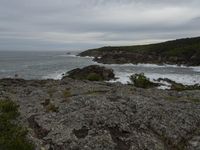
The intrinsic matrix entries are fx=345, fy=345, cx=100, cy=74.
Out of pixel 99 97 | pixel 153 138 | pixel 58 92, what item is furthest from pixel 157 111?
pixel 58 92

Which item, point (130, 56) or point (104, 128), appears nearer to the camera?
point (104, 128)

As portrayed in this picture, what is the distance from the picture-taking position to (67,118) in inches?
632

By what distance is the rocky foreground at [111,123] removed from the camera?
1382 centimetres

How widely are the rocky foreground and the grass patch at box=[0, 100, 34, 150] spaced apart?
15.3 inches

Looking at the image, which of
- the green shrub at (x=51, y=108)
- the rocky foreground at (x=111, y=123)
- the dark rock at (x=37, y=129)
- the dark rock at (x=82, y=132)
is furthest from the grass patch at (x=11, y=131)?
the dark rock at (x=82, y=132)

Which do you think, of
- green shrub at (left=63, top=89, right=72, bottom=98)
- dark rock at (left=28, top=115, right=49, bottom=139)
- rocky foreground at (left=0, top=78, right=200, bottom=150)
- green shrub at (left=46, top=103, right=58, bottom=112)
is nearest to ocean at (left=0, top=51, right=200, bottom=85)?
green shrub at (left=63, top=89, right=72, bottom=98)

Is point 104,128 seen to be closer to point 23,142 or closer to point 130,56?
point 23,142

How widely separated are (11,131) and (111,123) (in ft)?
14.3

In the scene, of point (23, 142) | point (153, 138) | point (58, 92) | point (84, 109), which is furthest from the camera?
point (58, 92)

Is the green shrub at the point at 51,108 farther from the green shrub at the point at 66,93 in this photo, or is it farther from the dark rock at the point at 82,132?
the dark rock at the point at 82,132

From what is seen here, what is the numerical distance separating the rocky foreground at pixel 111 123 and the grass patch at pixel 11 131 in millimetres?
388

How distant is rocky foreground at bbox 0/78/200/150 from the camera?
13.8m

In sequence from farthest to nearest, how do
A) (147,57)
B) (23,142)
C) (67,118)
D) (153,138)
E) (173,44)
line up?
(173,44), (147,57), (67,118), (153,138), (23,142)

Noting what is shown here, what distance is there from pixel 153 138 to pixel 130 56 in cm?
10488
